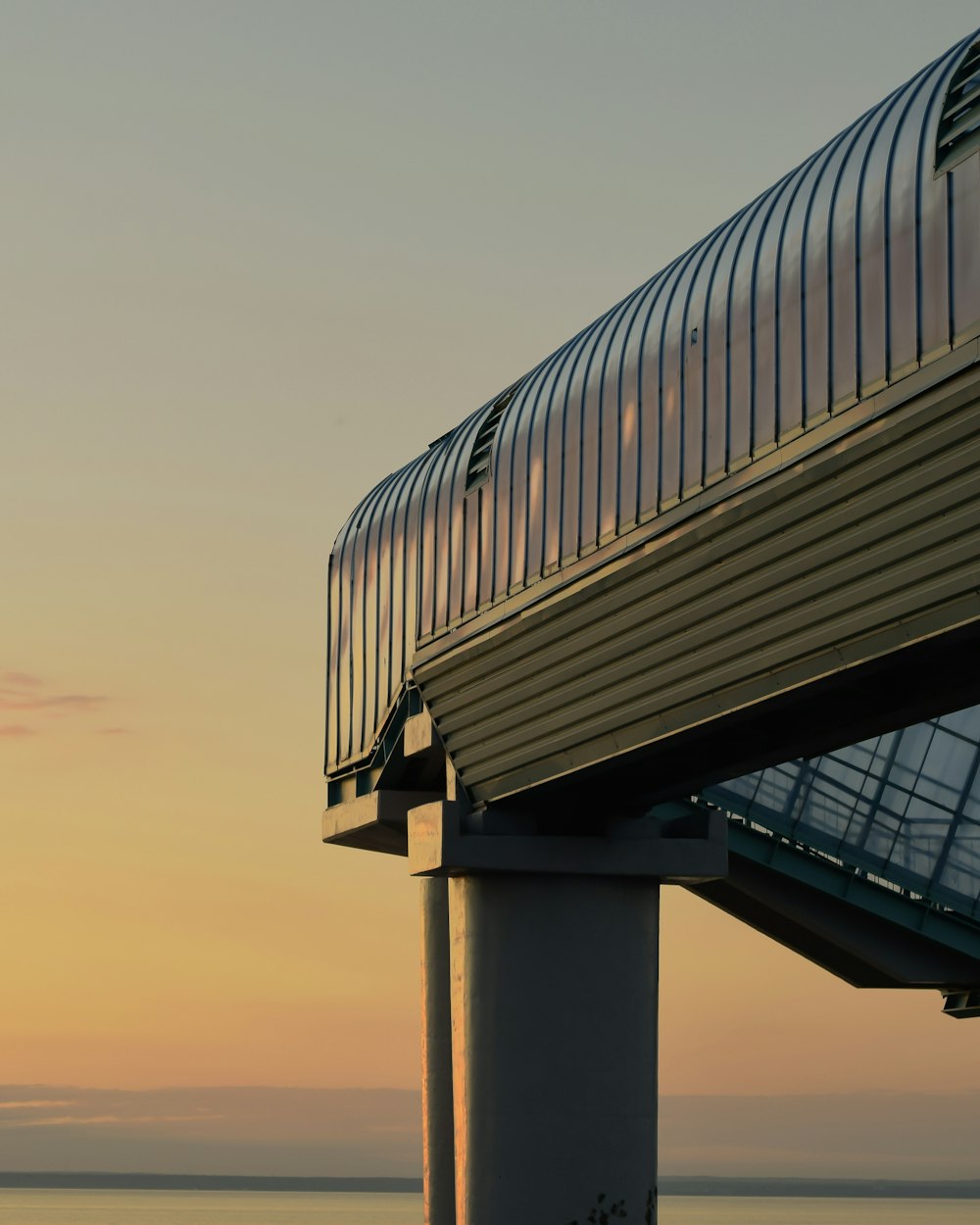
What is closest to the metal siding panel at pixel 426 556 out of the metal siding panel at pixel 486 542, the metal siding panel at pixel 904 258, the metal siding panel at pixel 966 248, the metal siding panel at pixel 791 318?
the metal siding panel at pixel 486 542

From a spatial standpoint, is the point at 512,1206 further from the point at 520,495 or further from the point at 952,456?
the point at 952,456

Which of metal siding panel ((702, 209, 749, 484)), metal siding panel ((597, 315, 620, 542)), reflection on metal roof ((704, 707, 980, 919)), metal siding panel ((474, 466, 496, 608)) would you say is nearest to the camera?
metal siding panel ((702, 209, 749, 484))

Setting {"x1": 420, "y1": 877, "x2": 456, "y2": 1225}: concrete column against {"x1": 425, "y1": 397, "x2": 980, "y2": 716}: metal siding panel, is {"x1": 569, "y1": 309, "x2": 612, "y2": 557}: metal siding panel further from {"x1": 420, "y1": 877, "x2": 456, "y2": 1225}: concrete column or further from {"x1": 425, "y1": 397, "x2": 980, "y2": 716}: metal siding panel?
{"x1": 420, "y1": 877, "x2": 456, "y2": 1225}: concrete column

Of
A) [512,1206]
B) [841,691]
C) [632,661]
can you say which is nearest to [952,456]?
[841,691]

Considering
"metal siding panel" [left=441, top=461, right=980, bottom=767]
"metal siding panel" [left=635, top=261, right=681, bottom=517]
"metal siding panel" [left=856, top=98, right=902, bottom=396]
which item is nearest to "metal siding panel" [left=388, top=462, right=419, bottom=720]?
"metal siding panel" [left=441, top=461, right=980, bottom=767]

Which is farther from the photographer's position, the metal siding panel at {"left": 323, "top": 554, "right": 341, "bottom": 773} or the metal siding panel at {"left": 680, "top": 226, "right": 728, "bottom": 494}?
the metal siding panel at {"left": 323, "top": 554, "right": 341, "bottom": 773}

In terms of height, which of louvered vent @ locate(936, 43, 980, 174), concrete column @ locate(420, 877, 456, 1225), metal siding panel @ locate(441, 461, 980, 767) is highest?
louvered vent @ locate(936, 43, 980, 174)

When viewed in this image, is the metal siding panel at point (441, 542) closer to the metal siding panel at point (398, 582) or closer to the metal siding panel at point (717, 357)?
the metal siding panel at point (398, 582)

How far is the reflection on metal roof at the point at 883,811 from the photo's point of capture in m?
39.6

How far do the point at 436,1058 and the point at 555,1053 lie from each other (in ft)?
34.3

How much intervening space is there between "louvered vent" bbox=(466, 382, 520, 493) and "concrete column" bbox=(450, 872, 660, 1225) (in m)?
6.17

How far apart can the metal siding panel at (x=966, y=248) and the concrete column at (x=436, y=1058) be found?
841 inches

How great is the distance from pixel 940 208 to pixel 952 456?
2.66m

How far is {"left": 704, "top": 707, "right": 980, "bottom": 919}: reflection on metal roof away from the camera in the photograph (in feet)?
130
